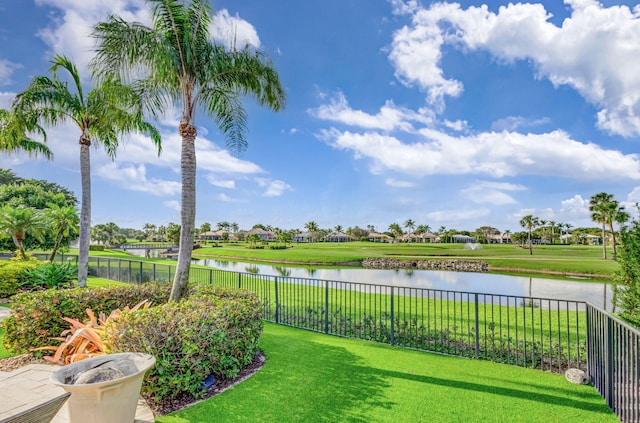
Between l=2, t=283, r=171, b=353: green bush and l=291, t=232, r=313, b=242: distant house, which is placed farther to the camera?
l=291, t=232, r=313, b=242: distant house

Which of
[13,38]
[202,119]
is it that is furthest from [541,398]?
[13,38]

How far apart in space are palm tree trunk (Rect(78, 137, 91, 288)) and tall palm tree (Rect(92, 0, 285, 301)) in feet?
14.9

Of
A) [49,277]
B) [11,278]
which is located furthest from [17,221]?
[49,277]

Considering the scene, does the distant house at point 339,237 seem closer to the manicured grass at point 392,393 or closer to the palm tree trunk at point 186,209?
the palm tree trunk at point 186,209

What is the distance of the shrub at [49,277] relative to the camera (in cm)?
1012

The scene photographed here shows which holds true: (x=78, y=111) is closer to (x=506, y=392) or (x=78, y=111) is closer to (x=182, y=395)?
(x=182, y=395)

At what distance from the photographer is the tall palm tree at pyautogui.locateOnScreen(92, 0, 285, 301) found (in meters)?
5.88

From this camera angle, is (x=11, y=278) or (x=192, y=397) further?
(x=11, y=278)

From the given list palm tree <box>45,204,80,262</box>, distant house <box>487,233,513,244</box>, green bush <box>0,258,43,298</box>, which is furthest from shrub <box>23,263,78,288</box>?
distant house <box>487,233,513,244</box>

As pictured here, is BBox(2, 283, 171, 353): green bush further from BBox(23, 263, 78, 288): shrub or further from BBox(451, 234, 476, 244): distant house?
BBox(451, 234, 476, 244): distant house

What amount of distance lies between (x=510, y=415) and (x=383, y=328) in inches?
142

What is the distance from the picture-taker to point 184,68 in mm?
6332

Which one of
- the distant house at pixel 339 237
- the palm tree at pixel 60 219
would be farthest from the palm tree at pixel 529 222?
the palm tree at pixel 60 219

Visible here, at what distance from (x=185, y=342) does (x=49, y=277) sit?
31.7ft
